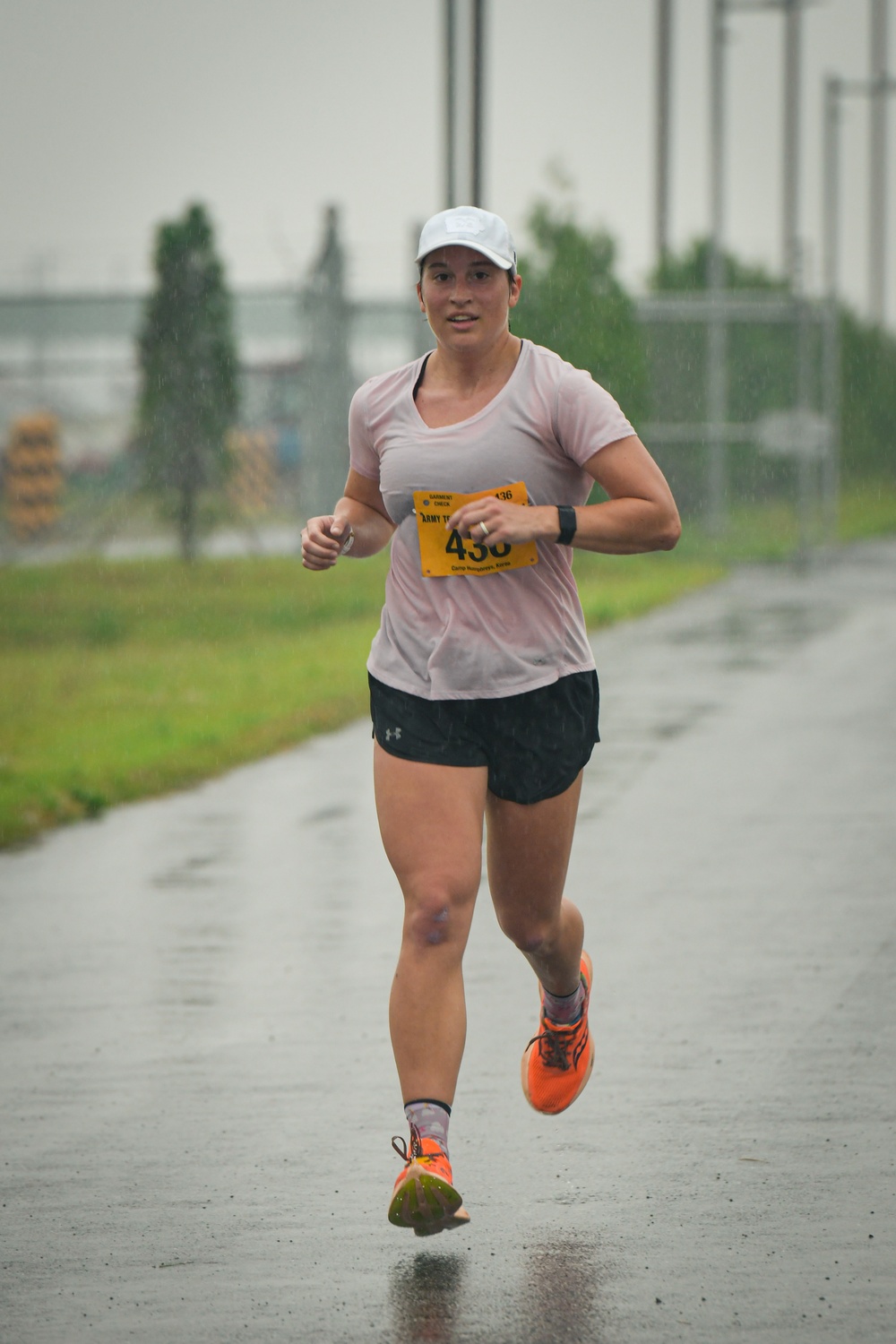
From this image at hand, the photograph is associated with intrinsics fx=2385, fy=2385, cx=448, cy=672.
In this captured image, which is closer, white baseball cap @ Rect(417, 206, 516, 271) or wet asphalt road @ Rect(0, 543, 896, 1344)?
wet asphalt road @ Rect(0, 543, 896, 1344)

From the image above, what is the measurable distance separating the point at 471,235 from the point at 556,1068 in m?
1.89

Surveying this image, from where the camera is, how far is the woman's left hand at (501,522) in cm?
456

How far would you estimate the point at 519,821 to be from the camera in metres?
4.93

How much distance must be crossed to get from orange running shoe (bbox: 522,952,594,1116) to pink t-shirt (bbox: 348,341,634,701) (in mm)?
933

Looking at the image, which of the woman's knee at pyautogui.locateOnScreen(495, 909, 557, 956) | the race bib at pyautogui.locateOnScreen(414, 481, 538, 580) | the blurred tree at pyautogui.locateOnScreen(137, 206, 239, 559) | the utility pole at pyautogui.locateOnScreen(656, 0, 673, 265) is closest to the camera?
the race bib at pyautogui.locateOnScreen(414, 481, 538, 580)

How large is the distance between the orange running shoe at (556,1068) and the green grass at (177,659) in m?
4.58

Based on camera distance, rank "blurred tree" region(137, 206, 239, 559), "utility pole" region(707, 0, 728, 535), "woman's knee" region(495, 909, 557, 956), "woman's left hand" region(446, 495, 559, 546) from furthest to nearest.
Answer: "utility pole" region(707, 0, 728, 535), "blurred tree" region(137, 206, 239, 559), "woman's knee" region(495, 909, 557, 956), "woman's left hand" region(446, 495, 559, 546)

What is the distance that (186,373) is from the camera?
1020 inches

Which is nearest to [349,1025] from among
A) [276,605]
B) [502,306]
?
[502,306]

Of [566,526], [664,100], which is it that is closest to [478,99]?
[566,526]

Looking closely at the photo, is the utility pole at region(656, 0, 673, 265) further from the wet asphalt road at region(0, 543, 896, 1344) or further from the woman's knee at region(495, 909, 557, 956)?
the woman's knee at region(495, 909, 557, 956)

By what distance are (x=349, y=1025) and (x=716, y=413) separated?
2134cm

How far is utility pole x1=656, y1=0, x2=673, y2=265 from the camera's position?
41250 mm

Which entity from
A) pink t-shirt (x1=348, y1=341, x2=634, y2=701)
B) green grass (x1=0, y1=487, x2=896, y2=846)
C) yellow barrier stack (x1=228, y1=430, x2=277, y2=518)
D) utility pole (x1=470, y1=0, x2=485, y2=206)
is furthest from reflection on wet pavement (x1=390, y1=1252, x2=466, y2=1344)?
yellow barrier stack (x1=228, y1=430, x2=277, y2=518)
